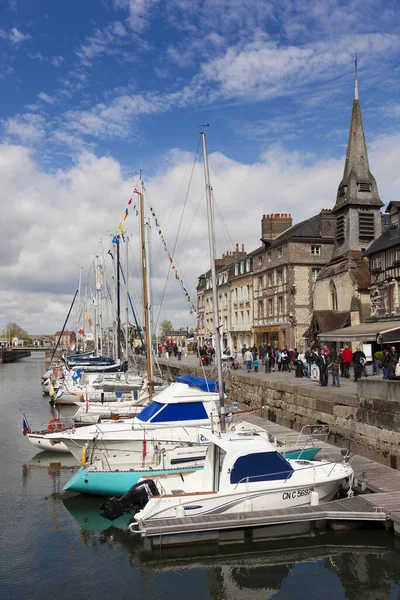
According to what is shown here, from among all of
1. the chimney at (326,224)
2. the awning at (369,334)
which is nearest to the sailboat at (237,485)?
the awning at (369,334)

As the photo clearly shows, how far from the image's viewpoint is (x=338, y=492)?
13.1 metres

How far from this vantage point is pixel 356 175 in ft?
125

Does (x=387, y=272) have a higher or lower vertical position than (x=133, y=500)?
higher

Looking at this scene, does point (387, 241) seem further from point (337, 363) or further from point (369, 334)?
point (337, 363)

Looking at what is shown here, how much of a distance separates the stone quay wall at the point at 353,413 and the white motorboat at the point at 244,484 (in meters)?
3.01

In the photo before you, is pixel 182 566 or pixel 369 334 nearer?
pixel 182 566

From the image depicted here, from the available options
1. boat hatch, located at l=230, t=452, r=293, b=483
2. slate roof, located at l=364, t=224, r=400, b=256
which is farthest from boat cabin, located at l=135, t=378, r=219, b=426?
slate roof, located at l=364, t=224, r=400, b=256

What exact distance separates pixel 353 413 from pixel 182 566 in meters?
8.55

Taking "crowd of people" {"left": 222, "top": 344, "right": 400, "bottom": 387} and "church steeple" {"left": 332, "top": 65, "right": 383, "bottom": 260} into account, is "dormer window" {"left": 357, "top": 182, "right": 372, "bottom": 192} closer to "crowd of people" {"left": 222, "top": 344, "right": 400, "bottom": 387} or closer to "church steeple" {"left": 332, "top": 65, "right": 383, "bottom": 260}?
"church steeple" {"left": 332, "top": 65, "right": 383, "bottom": 260}

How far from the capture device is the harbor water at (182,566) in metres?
9.73

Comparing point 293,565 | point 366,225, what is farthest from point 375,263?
point 293,565

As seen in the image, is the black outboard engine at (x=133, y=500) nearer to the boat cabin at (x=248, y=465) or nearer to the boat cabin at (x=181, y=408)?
the boat cabin at (x=248, y=465)

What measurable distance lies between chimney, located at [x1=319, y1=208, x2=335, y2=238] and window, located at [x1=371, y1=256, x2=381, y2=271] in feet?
36.7

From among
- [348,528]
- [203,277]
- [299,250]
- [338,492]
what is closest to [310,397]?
[338,492]
